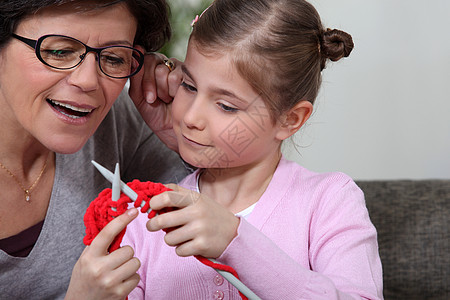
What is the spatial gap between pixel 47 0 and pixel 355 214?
0.83m

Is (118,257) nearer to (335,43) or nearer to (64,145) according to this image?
(64,145)

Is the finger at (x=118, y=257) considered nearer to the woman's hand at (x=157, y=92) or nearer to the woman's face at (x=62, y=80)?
the woman's face at (x=62, y=80)

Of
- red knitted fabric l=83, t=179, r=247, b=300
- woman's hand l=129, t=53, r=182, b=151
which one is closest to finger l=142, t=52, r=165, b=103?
woman's hand l=129, t=53, r=182, b=151

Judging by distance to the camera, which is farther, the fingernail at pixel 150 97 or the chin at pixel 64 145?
the fingernail at pixel 150 97

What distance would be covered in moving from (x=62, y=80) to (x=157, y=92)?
14.4 inches

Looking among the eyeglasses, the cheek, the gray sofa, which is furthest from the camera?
the gray sofa

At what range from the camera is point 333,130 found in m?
3.01

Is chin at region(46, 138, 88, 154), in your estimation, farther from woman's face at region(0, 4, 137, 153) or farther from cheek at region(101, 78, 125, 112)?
cheek at region(101, 78, 125, 112)

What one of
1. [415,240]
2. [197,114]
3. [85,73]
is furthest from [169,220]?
[415,240]

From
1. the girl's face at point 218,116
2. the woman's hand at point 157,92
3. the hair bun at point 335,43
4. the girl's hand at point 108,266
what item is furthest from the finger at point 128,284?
the hair bun at point 335,43

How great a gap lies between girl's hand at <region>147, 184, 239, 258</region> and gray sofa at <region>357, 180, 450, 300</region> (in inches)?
36.3

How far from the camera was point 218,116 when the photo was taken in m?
1.21

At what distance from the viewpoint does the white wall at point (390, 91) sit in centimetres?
276

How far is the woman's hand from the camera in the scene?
4.90 ft
